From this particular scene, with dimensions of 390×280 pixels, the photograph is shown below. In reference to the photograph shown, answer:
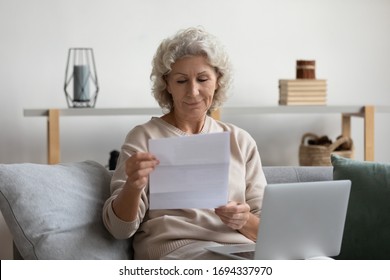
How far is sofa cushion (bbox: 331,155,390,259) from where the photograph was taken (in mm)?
2709

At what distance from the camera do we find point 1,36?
414 cm

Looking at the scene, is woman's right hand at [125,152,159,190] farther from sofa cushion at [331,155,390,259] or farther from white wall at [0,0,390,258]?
white wall at [0,0,390,258]

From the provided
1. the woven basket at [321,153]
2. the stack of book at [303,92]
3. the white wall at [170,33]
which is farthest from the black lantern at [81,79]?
the woven basket at [321,153]

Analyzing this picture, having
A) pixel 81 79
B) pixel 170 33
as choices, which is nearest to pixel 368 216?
pixel 81 79

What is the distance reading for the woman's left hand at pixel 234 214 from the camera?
2.45m

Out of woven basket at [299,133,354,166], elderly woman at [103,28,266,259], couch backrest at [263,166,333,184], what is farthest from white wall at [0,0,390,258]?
elderly woman at [103,28,266,259]

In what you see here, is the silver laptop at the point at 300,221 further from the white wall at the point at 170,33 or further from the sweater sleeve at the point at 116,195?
the white wall at the point at 170,33

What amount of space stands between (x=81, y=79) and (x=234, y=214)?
1.78 meters

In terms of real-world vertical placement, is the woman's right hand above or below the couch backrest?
above

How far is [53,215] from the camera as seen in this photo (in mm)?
2480

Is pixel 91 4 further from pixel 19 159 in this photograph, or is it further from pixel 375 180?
pixel 375 180

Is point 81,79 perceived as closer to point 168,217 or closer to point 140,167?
point 168,217

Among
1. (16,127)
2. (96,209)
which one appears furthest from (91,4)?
(96,209)

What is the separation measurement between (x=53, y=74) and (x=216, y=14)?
90 centimetres
